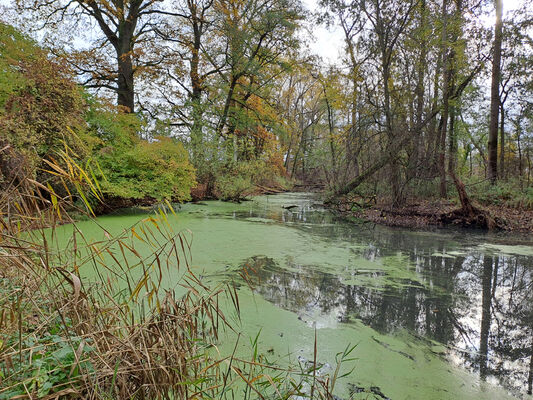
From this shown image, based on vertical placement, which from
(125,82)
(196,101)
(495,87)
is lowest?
(196,101)

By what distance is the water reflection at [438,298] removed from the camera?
185cm

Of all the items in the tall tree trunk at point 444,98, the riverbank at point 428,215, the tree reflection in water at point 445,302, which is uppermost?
the tall tree trunk at point 444,98

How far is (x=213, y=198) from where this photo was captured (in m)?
9.20

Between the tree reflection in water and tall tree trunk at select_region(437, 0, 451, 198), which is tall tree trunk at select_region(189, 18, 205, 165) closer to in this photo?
the tree reflection in water

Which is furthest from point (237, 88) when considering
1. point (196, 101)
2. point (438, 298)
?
point (438, 298)

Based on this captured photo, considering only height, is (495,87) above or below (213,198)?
above

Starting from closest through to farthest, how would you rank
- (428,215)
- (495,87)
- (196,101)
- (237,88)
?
(428,215)
(495,87)
(196,101)
(237,88)

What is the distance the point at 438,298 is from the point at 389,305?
1.85 ft

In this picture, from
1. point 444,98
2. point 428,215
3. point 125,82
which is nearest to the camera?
point 428,215

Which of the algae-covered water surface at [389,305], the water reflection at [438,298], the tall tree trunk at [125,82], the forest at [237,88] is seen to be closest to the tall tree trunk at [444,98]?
the forest at [237,88]

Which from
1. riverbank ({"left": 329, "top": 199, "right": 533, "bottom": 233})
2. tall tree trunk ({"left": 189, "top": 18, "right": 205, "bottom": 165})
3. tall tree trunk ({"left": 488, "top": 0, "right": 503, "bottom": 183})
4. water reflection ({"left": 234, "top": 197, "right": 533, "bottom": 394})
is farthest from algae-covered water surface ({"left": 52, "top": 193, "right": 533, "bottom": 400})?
tall tree trunk ({"left": 488, "top": 0, "right": 503, "bottom": 183})

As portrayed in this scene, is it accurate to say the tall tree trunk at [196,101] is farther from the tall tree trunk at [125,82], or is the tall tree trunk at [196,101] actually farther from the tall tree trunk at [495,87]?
the tall tree trunk at [495,87]

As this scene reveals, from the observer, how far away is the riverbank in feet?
19.5

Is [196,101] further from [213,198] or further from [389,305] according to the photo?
[389,305]
